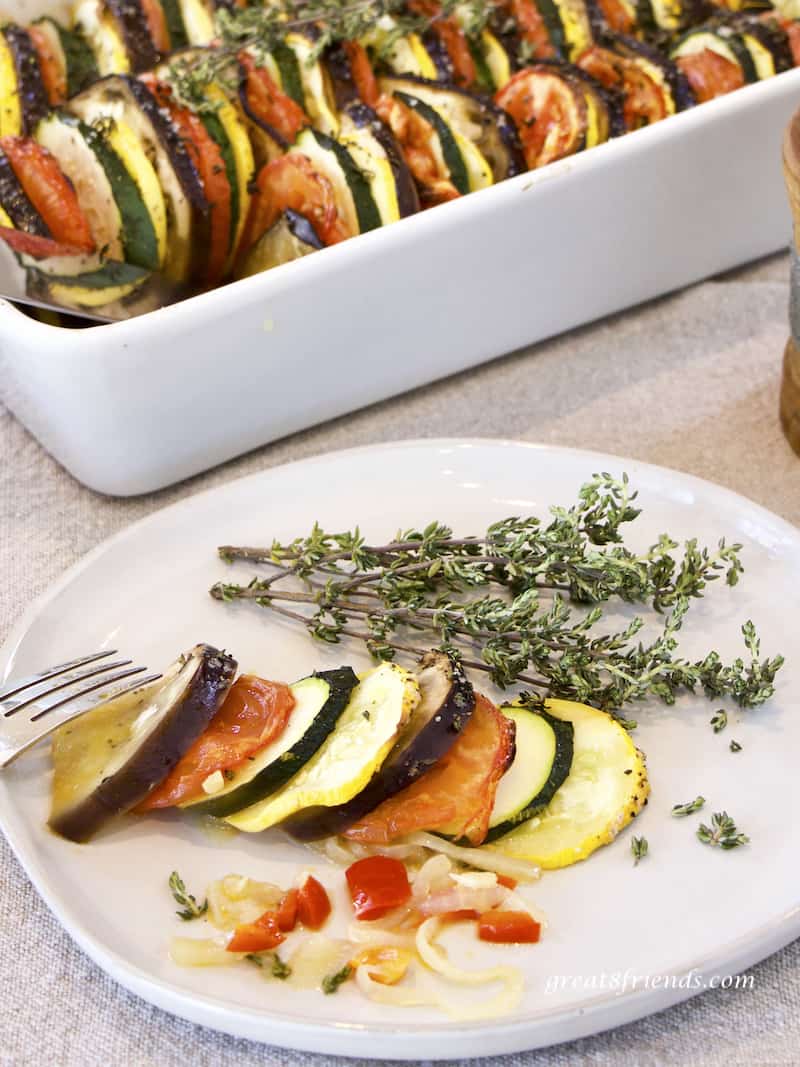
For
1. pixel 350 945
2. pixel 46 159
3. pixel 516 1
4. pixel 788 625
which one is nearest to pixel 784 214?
pixel 516 1

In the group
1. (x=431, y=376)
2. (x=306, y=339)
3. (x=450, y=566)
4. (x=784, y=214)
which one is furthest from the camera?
(x=784, y=214)

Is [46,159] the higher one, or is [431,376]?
[46,159]

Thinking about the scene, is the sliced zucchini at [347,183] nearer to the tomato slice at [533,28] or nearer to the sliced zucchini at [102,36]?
the sliced zucchini at [102,36]

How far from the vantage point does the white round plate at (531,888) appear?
6.02 feet

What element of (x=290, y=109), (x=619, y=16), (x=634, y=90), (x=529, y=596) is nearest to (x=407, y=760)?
(x=529, y=596)

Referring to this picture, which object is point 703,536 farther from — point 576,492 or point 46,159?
point 46,159

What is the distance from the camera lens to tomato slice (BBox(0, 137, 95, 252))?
2984 mm

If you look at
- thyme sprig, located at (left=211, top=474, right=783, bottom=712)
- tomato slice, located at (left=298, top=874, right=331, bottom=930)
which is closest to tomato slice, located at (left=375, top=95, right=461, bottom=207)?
thyme sprig, located at (left=211, top=474, right=783, bottom=712)

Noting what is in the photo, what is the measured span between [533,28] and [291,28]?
2.31ft

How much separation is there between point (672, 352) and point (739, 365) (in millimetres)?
178

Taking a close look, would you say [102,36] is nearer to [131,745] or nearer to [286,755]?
[131,745]

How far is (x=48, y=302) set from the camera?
9.31 ft

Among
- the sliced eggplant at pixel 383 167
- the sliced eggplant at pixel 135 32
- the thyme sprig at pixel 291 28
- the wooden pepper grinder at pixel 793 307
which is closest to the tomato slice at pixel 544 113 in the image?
the thyme sprig at pixel 291 28

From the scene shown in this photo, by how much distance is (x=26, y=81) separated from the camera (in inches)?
129
